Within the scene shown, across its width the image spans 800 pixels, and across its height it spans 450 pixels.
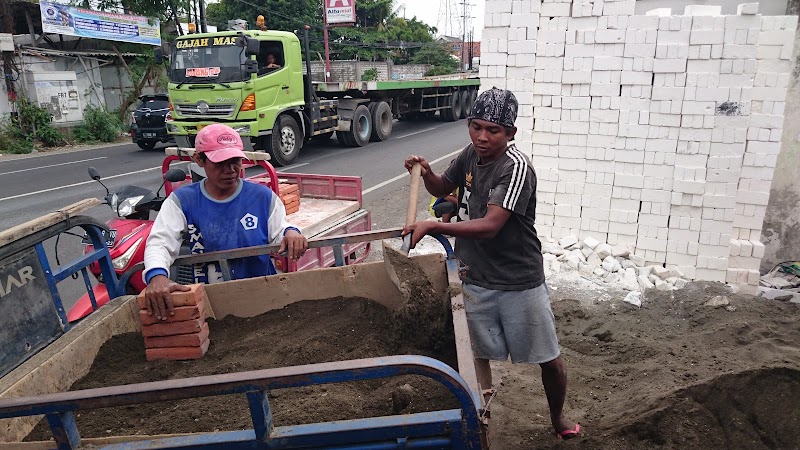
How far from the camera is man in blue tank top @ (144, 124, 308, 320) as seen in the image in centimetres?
258

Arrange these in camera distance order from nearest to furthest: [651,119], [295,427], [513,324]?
[295,427], [513,324], [651,119]

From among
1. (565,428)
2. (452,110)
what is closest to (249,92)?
(565,428)

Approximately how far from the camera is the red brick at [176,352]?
2357 millimetres

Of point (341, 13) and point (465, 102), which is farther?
point (341, 13)

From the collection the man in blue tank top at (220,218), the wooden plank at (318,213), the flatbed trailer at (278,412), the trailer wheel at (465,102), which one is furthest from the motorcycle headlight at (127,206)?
the trailer wheel at (465,102)

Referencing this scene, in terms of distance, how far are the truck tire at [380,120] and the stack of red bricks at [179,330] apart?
13.0m

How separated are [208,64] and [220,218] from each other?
29.4 feet

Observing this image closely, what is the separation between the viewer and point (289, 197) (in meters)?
4.71

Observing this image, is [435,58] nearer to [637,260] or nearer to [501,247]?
[637,260]

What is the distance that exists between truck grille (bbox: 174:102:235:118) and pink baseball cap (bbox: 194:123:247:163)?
8.35 m

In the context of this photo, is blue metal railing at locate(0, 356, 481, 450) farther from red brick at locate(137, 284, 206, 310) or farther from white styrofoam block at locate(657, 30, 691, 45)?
white styrofoam block at locate(657, 30, 691, 45)

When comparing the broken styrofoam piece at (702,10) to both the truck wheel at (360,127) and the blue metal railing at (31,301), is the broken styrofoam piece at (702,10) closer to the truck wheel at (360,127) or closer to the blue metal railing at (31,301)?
the blue metal railing at (31,301)

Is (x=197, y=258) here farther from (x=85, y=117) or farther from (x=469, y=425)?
(x=85, y=117)

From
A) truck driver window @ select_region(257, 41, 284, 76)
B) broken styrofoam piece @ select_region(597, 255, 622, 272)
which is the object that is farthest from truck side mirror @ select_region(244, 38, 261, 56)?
broken styrofoam piece @ select_region(597, 255, 622, 272)
